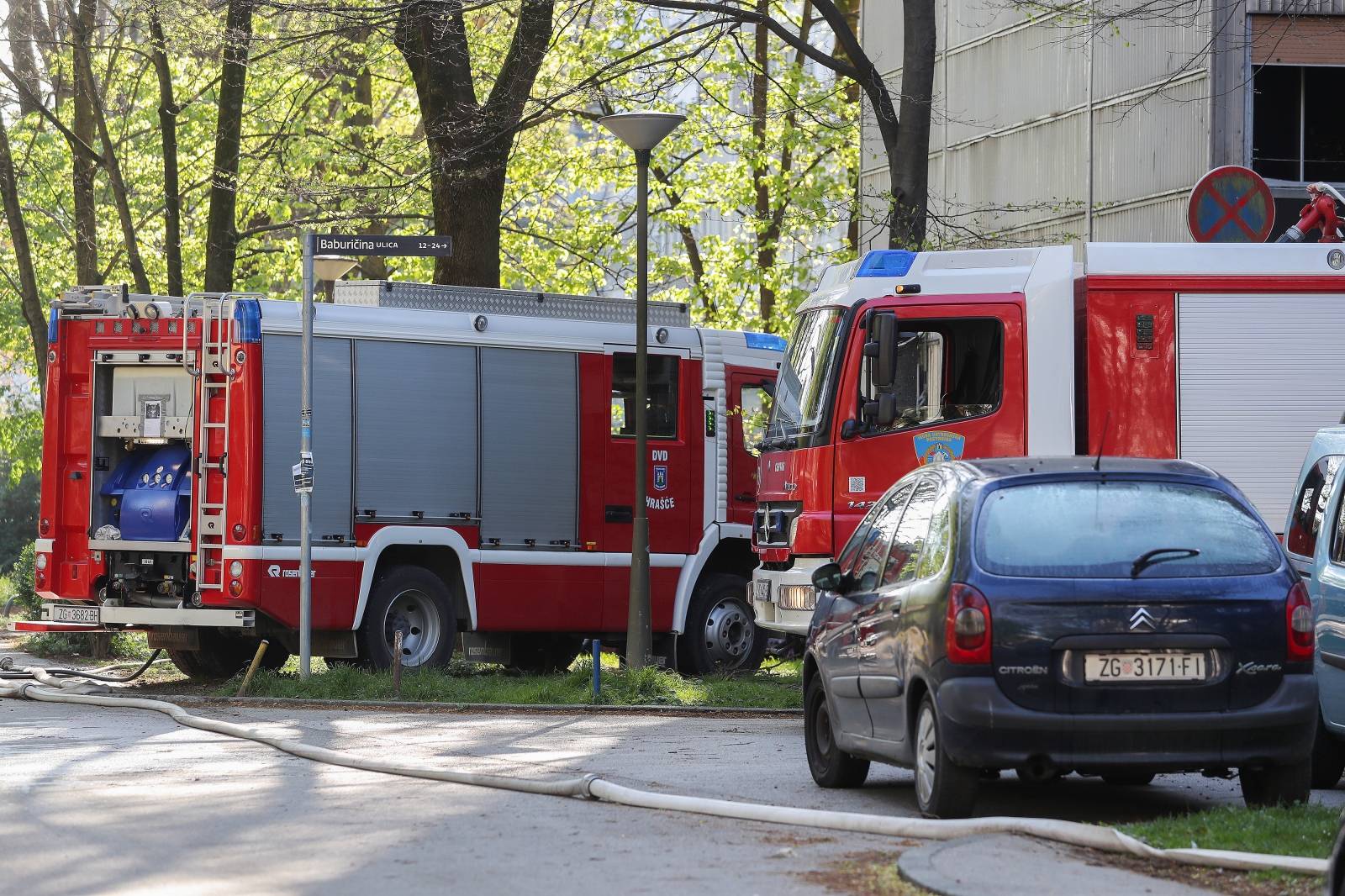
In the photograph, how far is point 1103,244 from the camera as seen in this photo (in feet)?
46.5

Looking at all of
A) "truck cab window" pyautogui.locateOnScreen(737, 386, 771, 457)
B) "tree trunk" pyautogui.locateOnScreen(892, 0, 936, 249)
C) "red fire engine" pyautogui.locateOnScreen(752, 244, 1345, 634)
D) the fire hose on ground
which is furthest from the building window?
the fire hose on ground

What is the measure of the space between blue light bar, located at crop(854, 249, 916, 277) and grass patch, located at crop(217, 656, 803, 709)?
3363 mm

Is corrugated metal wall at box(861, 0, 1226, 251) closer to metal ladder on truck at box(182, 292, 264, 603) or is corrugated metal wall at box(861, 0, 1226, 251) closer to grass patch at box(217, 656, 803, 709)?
grass patch at box(217, 656, 803, 709)

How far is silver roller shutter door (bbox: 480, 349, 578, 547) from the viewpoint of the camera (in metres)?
17.9

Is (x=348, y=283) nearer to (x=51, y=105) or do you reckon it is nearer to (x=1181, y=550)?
(x=1181, y=550)

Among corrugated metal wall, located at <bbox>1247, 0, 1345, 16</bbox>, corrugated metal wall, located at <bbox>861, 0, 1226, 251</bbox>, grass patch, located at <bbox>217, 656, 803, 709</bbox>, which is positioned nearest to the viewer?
grass patch, located at <bbox>217, 656, 803, 709</bbox>

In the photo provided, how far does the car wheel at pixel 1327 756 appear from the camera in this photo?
970 centimetres

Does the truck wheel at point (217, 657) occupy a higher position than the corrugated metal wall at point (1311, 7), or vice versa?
the corrugated metal wall at point (1311, 7)

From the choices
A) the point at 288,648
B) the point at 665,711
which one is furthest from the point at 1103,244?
the point at 288,648

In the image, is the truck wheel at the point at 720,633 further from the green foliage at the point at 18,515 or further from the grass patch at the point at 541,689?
the green foliage at the point at 18,515

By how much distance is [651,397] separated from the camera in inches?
744

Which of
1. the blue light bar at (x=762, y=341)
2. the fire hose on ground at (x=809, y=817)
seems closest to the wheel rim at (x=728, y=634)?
the blue light bar at (x=762, y=341)

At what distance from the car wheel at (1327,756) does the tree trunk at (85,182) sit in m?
19.5

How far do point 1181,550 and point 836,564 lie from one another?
214 cm
